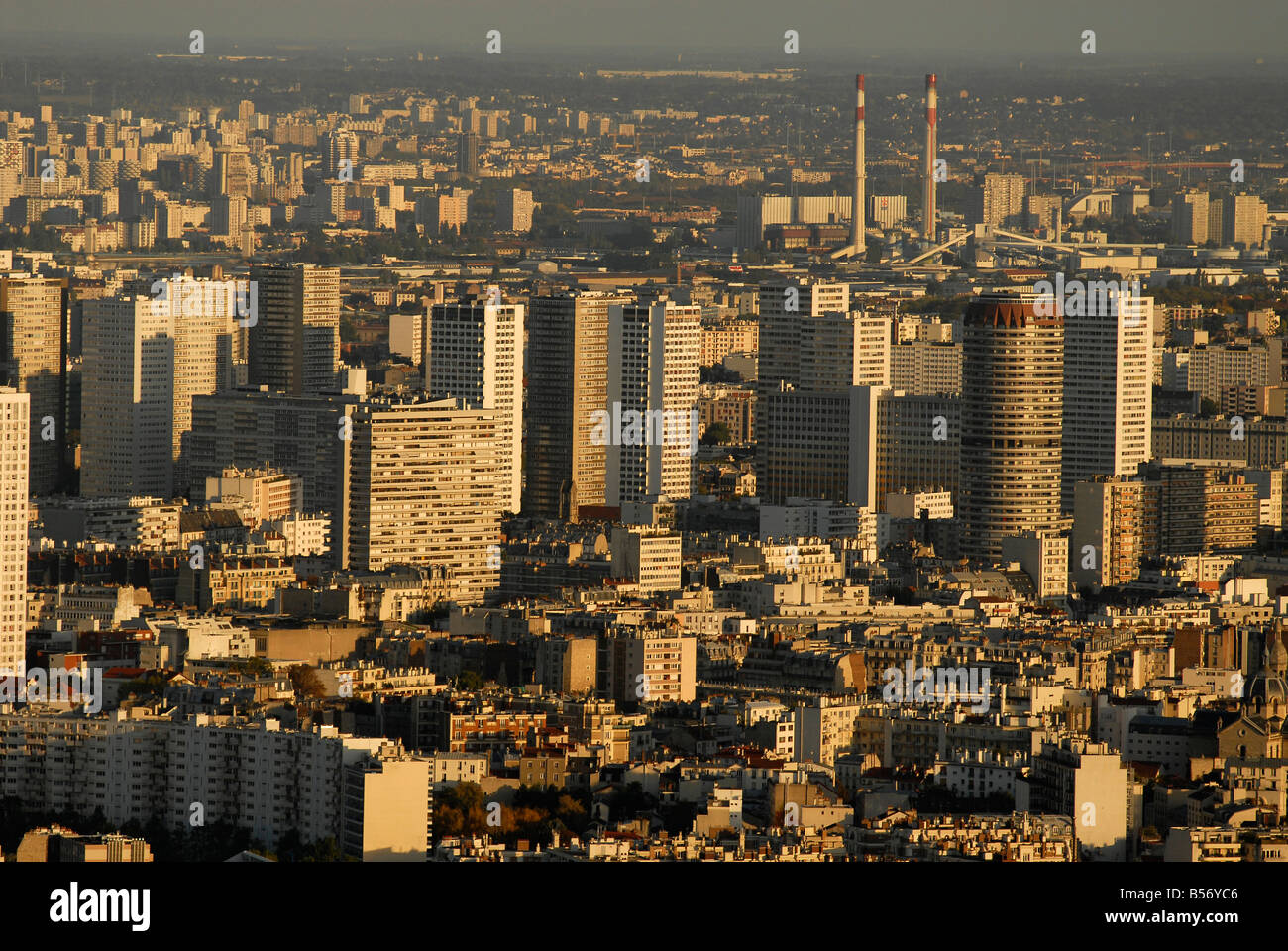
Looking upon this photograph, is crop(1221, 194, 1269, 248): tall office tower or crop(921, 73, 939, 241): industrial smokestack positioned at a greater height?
crop(921, 73, 939, 241): industrial smokestack

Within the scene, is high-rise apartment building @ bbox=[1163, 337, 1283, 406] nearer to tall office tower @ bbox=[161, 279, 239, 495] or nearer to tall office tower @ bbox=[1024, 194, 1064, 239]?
tall office tower @ bbox=[161, 279, 239, 495]

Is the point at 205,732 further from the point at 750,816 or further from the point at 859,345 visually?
the point at 859,345

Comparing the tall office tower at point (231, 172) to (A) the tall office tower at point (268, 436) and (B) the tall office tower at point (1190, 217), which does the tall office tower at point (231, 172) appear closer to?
(B) the tall office tower at point (1190, 217)

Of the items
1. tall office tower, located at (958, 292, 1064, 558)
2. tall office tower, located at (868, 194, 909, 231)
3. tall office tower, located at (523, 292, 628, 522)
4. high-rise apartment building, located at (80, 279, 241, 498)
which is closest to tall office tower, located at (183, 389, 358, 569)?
high-rise apartment building, located at (80, 279, 241, 498)

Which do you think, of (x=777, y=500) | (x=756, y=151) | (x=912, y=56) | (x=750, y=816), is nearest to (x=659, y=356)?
(x=777, y=500)

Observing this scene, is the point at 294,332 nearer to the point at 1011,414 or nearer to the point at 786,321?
the point at 786,321

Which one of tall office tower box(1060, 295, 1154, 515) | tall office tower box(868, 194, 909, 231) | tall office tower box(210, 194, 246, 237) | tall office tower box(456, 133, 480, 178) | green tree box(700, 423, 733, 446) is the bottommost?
green tree box(700, 423, 733, 446)
